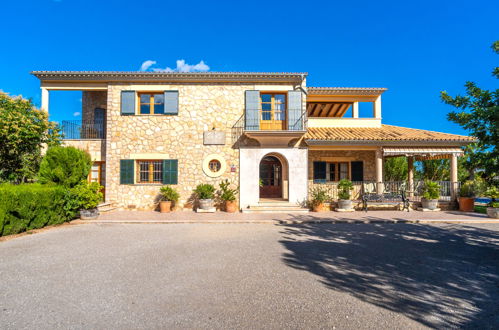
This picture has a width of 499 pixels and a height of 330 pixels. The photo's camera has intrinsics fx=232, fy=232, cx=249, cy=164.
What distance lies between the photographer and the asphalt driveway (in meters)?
2.83

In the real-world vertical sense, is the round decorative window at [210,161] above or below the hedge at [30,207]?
above

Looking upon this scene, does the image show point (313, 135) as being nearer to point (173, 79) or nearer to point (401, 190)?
point (401, 190)

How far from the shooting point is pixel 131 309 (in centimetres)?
302

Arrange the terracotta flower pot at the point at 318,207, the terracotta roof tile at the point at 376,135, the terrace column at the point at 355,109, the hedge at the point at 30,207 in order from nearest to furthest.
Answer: the hedge at the point at 30,207 < the terracotta flower pot at the point at 318,207 < the terracotta roof tile at the point at 376,135 < the terrace column at the point at 355,109

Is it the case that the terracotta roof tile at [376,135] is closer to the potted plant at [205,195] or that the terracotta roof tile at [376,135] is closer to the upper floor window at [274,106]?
the upper floor window at [274,106]

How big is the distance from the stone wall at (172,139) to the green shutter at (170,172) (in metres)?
0.19

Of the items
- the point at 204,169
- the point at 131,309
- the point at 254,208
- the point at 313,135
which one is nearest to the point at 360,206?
the point at 313,135

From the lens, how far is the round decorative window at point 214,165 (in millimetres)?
11763

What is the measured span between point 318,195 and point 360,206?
2348 mm

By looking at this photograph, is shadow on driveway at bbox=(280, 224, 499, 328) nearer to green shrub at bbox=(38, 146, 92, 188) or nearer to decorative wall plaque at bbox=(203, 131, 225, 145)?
decorative wall plaque at bbox=(203, 131, 225, 145)

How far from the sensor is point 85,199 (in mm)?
→ 9219

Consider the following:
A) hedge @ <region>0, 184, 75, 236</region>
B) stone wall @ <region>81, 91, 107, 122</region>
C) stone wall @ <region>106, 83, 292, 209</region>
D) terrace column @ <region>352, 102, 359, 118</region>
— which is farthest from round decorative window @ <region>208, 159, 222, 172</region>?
terrace column @ <region>352, 102, 359, 118</region>

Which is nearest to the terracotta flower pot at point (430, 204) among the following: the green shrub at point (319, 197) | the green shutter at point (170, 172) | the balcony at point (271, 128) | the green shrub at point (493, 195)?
the green shrub at point (493, 195)

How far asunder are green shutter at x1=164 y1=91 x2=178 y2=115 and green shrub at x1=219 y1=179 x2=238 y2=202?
4.34 meters
